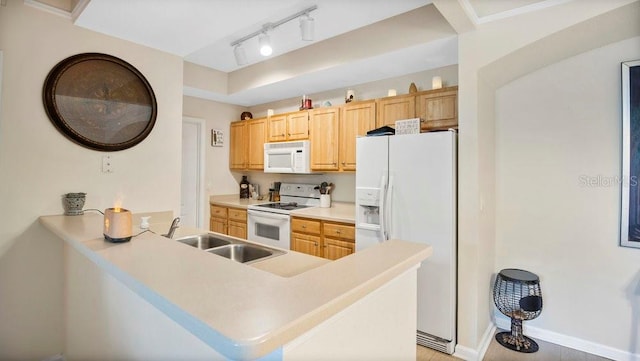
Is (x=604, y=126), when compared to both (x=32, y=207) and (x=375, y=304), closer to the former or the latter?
(x=375, y=304)

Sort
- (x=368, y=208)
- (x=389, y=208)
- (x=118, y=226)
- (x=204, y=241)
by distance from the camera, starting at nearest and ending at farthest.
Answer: (x=118, y=226) → (x=204, y=241) → (x=389, y=208) → (x=368, y=208)

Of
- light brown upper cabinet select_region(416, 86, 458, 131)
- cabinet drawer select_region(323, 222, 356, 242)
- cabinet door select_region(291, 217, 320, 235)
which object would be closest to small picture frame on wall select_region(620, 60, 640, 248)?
light brown upper cabinet select_region(416, 86, 458, 131)

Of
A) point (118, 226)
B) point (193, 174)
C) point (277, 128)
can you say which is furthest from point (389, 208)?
point (193, 174)

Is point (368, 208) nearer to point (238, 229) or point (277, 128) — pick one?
point (277, 128)

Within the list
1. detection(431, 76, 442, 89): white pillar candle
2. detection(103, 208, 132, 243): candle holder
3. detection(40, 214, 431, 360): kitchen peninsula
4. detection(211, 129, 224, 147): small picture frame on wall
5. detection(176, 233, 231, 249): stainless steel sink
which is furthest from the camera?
detection(211, 129, 224, 147): small picture frame on wall

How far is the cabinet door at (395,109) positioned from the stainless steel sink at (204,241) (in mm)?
1948

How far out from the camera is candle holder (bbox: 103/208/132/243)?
4.25 ft

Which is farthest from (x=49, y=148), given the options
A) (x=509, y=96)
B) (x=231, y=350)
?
(x=509, y=96)

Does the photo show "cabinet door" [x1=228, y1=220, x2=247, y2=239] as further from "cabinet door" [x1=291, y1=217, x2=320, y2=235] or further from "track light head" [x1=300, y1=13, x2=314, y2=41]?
"track light head" [x1=300, y1=13, x2=314, y2=41]

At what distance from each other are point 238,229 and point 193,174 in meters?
1.06

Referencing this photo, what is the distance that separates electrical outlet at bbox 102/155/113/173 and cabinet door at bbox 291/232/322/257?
1.83m

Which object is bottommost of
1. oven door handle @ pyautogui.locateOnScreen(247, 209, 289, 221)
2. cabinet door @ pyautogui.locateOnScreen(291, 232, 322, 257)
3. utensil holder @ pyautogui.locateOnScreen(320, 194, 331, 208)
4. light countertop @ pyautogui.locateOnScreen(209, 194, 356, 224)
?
cabinet door @ pyautogui.locateOnScreen(291, 232, 322, 257)

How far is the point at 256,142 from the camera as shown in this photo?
14.3ft

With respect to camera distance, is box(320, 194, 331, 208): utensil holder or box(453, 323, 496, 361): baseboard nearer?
box(453, 323, 496, 361): baseboard
